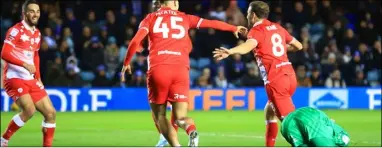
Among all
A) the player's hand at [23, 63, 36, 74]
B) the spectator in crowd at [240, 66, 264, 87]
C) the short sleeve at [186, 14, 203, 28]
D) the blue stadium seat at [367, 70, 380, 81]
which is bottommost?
the blue stadium seat at [367, 70, 380, 81]

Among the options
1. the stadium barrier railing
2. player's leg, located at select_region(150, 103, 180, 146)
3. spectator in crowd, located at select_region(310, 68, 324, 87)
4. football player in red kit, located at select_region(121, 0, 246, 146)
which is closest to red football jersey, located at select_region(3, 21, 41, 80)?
football player in red kit, located at select_region(121, 0, 246, 146)

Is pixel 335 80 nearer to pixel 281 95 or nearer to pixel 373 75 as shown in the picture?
pixel 373 75

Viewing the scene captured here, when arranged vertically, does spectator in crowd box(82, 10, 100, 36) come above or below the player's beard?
below

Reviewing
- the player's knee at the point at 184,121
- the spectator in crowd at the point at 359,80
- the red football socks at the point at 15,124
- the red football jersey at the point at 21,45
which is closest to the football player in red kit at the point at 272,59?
the player's knee at the point at 184,121

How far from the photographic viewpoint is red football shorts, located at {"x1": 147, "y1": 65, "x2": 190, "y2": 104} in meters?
7.93

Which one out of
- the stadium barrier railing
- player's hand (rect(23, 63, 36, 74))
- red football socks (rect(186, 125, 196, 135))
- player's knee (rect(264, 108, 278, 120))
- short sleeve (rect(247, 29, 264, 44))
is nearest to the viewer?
red football socks (rect(186, 125, 196, 135))

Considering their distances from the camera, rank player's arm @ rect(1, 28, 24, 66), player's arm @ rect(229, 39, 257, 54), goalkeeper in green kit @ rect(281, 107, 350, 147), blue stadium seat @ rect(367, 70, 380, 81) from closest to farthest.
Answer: goalkeeper in green kit @ rect(281, 107, 350, 147), player's arm @ rect(229, 39, 257, 54), player's arm @ rect(1, 28, 24, 66), blue stadium seat @ rect(367, 70, 380, 81)

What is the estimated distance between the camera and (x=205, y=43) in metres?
19.8

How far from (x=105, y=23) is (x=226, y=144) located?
10.2 metres

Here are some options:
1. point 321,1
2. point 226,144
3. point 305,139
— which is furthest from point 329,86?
point 305,139

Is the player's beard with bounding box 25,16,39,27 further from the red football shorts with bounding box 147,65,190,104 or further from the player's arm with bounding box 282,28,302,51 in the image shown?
the player's arm with bounding box 282,28,302,51

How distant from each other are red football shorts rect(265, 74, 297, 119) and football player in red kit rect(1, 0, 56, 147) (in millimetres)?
2573

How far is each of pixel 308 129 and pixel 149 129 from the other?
31.1 ft

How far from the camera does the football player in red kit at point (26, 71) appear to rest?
9.05m
